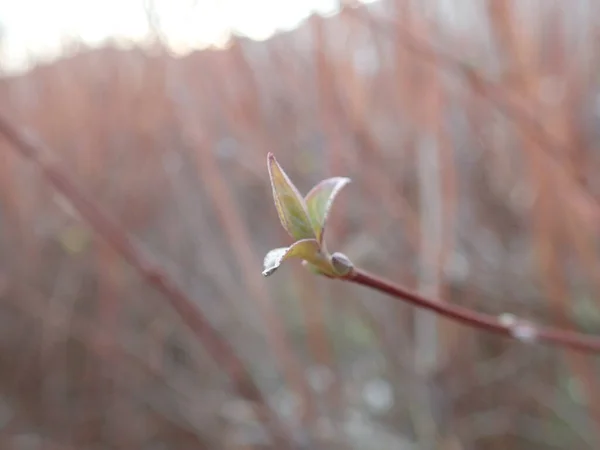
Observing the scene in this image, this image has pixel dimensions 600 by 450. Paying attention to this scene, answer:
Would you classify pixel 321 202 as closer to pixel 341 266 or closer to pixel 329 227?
pixel 341 266

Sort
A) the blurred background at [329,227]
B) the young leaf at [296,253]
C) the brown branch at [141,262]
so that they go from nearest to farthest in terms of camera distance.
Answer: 1. the young leaf at [296,253]
2. the brown branch at [141,262]
3. the blurred background at [329,227]

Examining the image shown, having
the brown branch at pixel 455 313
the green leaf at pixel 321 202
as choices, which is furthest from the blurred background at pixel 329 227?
the green leaf at pixel 321 202

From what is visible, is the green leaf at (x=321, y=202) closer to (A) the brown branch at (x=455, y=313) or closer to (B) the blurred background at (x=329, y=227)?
(A) the brown branch at (x=455, y=313)

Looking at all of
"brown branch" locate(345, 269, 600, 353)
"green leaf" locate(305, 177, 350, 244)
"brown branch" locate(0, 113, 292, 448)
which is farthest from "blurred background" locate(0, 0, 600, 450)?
"green leaf" locate(305, 177, 350, 244)

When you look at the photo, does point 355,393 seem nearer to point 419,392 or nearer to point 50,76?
point 419,392

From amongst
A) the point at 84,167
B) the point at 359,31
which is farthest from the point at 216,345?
the point at 84,167
